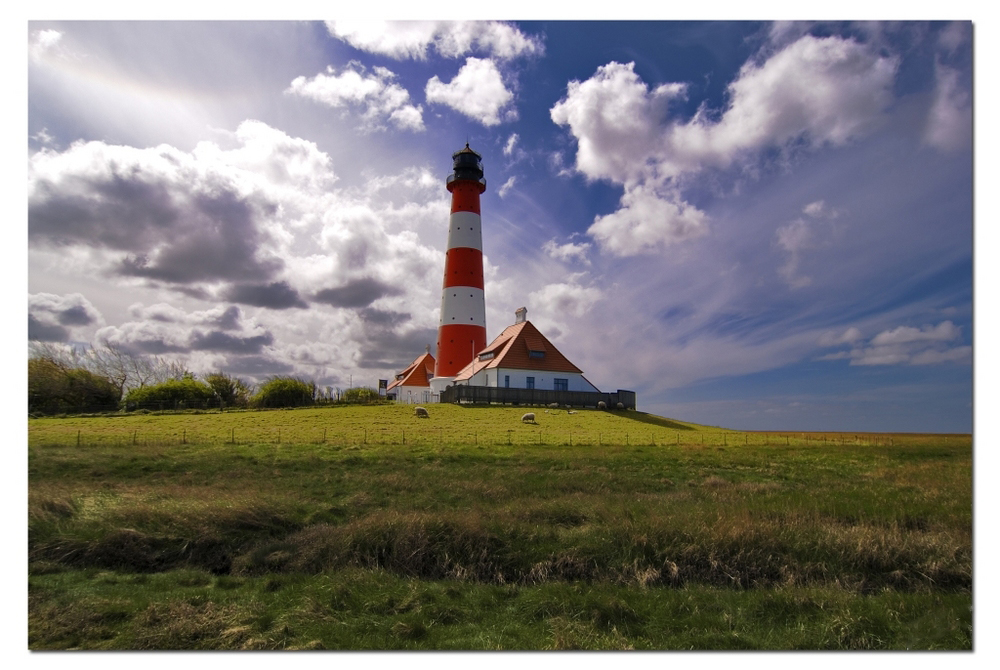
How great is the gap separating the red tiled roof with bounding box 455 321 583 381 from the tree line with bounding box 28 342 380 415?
28.1ft

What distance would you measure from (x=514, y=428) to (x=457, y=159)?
24.9 m

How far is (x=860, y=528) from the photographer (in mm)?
7984

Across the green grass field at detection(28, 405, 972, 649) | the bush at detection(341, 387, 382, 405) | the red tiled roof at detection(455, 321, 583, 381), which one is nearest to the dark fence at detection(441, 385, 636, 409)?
the red tiled roof at detection(455, 321, 583, 381)

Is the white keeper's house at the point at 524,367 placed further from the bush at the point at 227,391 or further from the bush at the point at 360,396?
the bush at the point at 227,391

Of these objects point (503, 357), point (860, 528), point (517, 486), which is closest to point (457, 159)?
point (503, 357)

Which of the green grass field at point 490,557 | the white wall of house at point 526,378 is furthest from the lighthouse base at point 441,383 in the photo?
the green grass field at point 490,557

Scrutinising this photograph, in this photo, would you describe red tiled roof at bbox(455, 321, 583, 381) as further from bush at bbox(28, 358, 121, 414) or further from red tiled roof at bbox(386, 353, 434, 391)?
bush at bbox(28, 358, 121, 414)

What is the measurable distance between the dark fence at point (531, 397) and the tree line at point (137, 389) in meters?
6.43

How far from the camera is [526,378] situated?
3788 centimetres

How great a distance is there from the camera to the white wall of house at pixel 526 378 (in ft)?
121

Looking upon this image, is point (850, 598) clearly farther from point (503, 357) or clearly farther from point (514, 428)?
point (503, 357)

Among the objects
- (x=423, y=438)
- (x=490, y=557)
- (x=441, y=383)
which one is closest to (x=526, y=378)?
(x=441, y=383)

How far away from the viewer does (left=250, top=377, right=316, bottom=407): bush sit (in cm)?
3266

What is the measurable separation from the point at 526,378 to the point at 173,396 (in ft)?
73.2
